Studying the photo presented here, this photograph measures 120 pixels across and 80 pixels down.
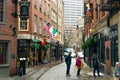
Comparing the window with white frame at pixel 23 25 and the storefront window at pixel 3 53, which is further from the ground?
the window with white frame at pixel 23 25

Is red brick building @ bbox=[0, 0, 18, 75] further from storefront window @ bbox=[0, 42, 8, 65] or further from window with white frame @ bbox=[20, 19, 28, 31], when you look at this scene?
window with white frame @ bbox=[20, 19, 28, 31]

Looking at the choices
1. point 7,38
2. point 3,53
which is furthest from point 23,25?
point 3,53

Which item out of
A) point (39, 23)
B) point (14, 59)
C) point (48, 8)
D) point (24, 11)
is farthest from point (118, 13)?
point (48, 8)

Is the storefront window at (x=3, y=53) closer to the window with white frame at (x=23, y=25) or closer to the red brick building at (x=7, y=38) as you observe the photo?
the red brick building at (x=7, y=38)

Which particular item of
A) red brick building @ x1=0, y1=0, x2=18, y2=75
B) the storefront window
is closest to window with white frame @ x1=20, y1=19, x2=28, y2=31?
red brick building @ x1=0, y1=0, x2=18, y2=75

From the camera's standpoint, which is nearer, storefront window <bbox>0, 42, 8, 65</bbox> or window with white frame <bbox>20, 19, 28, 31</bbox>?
storefront window <bbox>0, 42, 8, 65</bbox>

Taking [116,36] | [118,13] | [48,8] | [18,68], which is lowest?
[18,68]

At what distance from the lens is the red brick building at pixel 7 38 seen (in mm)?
21375

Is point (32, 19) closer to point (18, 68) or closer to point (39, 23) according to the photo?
point (39, 23)

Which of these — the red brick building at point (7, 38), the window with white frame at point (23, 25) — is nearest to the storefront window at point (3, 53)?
the red brick building at point (7, 38)

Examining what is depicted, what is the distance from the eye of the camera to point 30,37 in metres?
37.3

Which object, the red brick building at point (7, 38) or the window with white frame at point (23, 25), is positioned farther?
the window with white frame at point (23, 25)

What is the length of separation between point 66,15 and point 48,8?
148m

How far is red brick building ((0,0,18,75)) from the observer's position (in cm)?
2138
